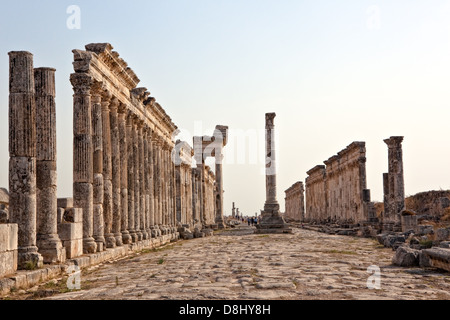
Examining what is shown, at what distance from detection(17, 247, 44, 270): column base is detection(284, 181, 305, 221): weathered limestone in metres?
57.8

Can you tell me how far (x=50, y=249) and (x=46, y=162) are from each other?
2021 mm

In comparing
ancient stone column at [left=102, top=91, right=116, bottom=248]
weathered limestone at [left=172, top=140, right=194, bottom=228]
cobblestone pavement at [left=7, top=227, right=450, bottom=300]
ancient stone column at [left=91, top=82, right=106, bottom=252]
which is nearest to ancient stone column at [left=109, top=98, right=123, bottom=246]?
ancient stone column at [left=102, top=91, right=116, bottom=248]

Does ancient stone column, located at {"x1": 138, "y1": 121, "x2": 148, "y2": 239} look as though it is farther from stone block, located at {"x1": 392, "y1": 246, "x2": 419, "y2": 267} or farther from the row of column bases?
stone block, located at {"x1": 392, "y1": 246, "x2": 419, "y2": 267}

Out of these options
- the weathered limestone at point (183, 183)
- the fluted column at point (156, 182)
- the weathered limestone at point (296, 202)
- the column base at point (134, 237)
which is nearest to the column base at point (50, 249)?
the column base at point (134, 237)

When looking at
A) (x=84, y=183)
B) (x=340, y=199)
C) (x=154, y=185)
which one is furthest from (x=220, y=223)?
(x=84, y=183)

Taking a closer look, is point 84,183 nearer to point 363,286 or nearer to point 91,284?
point 91,284

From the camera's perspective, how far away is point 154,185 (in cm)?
2739

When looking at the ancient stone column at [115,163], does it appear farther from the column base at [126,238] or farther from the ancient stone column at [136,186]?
the ancient stone column at [136,186]

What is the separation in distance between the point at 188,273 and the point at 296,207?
67.7 m

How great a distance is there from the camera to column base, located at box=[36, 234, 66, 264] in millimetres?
12203

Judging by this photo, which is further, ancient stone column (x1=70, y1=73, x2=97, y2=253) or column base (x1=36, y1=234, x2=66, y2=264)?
ancient stone column (x1=70, y1=73, x2=97, y2=253)

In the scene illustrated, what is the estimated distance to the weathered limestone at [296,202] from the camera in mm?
70375

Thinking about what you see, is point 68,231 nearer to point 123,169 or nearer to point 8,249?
point 8,249
